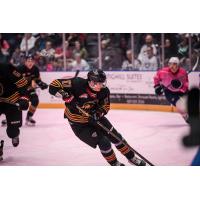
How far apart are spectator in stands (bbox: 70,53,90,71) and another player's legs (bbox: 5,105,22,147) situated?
0.53 m

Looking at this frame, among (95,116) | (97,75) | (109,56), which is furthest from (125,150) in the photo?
(109,56)

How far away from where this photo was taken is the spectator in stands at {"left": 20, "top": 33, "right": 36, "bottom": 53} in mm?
2445

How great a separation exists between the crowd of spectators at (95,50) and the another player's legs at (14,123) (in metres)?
0.35

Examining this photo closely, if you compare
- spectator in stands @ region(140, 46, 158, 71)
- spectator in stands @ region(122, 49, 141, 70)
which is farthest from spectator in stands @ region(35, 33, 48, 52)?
spectator in stands @ region(140, 46, 158, 71)

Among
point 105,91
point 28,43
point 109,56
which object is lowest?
point 105,91

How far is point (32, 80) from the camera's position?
248cm

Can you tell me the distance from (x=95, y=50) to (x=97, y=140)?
64 centimetres

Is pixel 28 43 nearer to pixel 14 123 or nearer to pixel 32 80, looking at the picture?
pixel 32 80

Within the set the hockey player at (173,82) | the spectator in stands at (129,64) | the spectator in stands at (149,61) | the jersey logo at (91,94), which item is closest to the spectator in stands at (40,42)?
the jersey logo at (91,94)

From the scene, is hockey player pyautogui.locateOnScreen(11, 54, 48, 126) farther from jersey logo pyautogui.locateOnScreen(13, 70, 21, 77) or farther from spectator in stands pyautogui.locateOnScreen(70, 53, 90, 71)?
spectator in stands pyautogui.locateOnScreen(70, 53, 90, 71)

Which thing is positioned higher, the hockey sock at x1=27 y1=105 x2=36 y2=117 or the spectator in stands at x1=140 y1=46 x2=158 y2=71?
the spectator in stands at x1=140 y1=46 x2=158 y2=71
